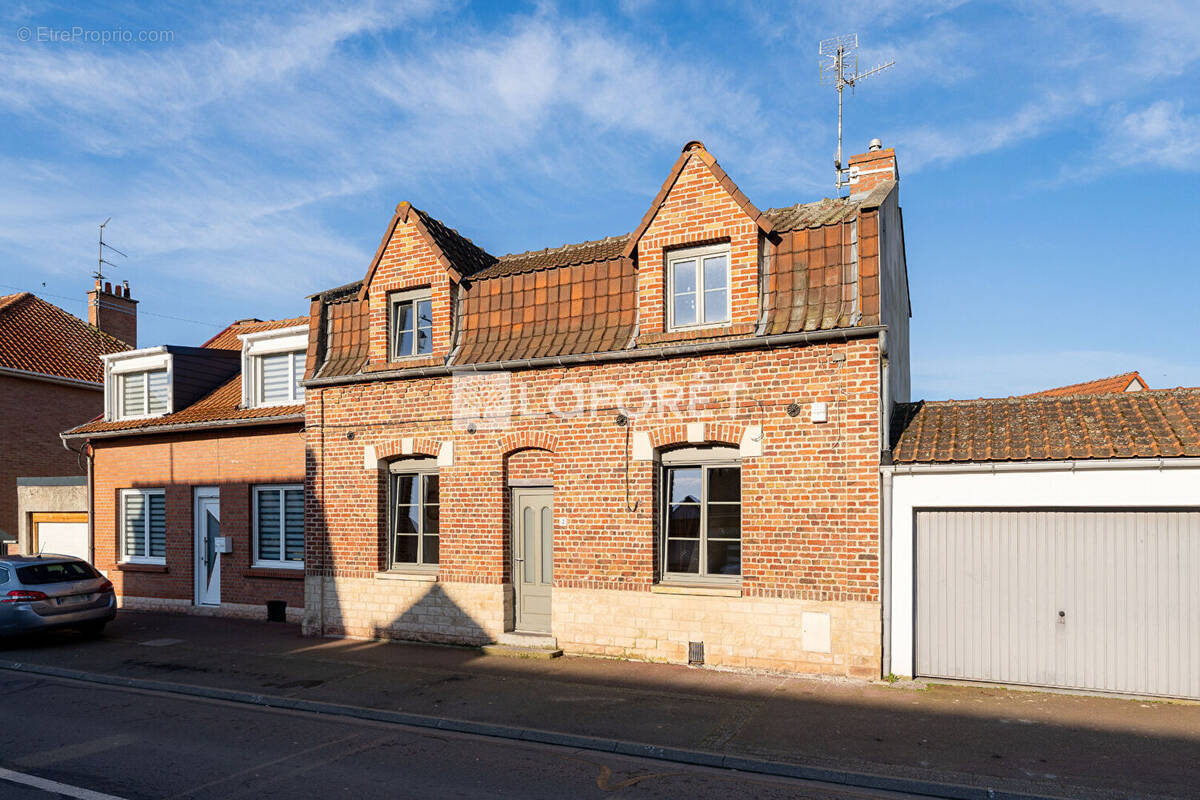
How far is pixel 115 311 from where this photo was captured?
1090 inches

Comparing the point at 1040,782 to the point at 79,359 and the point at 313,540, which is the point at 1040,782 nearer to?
the point at 313,540

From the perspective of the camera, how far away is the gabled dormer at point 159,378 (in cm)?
1880

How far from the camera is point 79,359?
24.7 metres

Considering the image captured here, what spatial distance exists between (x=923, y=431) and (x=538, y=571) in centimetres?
602

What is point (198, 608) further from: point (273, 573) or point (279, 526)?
point (279, 526)

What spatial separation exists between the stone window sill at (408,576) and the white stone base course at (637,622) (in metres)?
0.07

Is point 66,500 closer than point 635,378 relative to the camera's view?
No

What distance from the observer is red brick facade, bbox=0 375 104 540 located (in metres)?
22.3

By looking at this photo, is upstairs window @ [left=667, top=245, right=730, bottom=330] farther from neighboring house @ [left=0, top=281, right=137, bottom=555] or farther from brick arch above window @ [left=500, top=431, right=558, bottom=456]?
neighboring house @ [left=0, top=281, right=137, bottom=555]

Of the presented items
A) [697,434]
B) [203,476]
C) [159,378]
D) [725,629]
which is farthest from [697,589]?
[159,378]

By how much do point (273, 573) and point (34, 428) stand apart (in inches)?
465

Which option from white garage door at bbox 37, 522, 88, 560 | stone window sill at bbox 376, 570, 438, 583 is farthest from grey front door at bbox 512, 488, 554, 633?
white garage door at bbox 37, 522, 88, 560

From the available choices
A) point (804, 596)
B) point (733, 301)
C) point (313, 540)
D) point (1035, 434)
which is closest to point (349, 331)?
point (313, 540)

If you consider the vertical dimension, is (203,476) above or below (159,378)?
below
